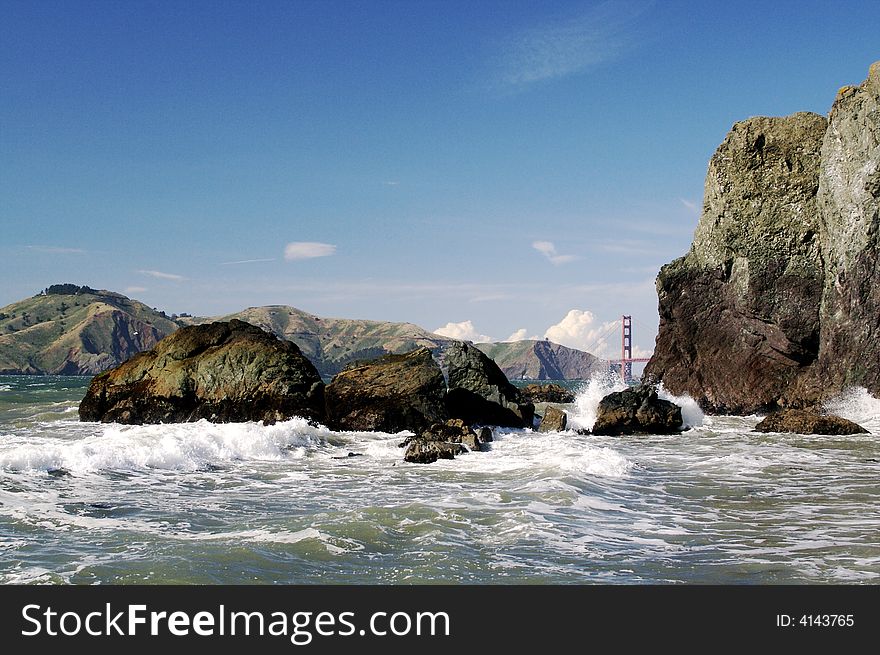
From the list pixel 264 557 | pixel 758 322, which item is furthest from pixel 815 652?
pixel 758 322

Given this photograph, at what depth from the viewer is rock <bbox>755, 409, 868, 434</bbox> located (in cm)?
2438

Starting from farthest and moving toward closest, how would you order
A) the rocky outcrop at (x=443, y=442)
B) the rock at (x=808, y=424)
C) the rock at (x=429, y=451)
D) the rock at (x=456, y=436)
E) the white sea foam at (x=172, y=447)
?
1. the rock at (x=808, y=424)
2. the rock at (x=456, y=436)
3. the rocky outcrop at (x=443, y=442)
4. the rock at (x=429, y=451)
5. the white sea foam at (x=172, y=447)

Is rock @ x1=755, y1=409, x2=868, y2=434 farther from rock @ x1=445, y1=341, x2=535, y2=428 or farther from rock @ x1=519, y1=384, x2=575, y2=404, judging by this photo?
rock @ x1=519, y1=384, x2=575, y2=404

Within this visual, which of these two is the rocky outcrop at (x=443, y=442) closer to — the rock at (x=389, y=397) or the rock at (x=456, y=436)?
the rock at (x=456, y=436)

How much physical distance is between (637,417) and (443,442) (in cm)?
1009

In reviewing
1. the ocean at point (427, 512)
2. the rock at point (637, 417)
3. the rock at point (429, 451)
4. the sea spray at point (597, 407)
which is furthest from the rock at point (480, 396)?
the rock at point (429, 451)

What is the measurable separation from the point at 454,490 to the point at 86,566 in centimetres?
727

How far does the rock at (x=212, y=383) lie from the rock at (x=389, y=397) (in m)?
0.85

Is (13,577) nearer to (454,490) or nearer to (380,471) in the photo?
(454,490)

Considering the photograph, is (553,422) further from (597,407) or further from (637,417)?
(637,417)

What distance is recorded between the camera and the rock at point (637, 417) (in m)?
27.4

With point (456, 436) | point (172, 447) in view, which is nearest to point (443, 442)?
point (456, 436)

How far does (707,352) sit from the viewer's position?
3753 centimetres

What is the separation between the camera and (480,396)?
29047mm
